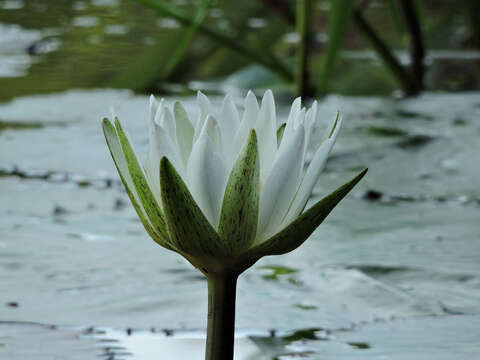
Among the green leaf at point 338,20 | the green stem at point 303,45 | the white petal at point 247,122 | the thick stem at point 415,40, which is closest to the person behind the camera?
the white petal at point 247,122

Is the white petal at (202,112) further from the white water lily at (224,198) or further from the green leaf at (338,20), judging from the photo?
the green leaf at (338,20)

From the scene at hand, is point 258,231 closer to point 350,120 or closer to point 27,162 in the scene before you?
point 27,162

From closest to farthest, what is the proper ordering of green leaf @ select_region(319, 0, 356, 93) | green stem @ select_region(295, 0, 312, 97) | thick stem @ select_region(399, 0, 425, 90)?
green leaf @ select_region(319, 0, 356, 93) < green stem @ select_region(295, 0, 312, 97) < thick stem @ select_region(399, 0, 425, 90)

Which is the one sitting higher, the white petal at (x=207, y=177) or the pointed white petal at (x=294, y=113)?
the pointed white petal at (x=294, y=113)

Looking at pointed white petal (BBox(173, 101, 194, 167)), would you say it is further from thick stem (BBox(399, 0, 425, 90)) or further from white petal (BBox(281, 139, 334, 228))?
thick stem (BBox(399, 0, 425, 90))

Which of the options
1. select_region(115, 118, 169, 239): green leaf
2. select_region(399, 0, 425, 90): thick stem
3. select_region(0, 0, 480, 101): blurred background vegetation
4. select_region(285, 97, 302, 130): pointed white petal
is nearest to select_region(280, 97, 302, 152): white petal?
select_region(285, 97, 302, 130): pointed white petal

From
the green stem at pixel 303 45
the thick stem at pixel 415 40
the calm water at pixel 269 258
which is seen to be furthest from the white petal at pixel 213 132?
the thick stem at pixel 415 40

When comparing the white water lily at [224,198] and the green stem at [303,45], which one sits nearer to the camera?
the white water lily at [224,198]
